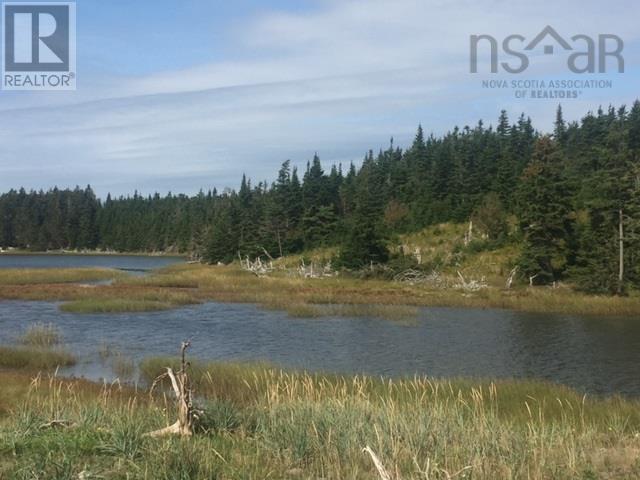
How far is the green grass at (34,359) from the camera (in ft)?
70.0

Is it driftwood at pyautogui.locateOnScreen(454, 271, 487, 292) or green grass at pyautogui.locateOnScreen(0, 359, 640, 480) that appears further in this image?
driftwood at pyautogui.locateOnScreen(454, 271, 487, 292)

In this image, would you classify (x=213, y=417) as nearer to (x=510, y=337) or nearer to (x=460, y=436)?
(x=460, y=436)

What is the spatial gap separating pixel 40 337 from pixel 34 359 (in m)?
4.37

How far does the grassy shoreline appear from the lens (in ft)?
122

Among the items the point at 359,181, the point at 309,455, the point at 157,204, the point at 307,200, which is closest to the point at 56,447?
the point at 309,455

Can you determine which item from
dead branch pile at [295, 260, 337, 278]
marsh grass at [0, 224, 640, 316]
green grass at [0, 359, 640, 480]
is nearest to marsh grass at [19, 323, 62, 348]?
marsh grass at [0, 224, 640, 316]

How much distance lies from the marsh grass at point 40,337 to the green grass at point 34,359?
2.20m

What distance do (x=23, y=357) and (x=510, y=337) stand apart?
771 inches

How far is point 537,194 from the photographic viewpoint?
47500 millimetres

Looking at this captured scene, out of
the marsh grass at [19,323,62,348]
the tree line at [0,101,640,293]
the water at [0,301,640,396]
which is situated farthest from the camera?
the tree line at [0,101,640,293]

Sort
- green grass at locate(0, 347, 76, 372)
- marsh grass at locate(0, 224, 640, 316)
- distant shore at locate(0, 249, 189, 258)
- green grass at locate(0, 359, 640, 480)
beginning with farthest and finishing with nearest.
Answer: distant shore at locate(0, 249, 189, 258) → marsh grass at locate(0, 224, 640, 316) → green grass at locate(0, 347, 76, 372) → green grass at locate(0, 359, 640, 480)

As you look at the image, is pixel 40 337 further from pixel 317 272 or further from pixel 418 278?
pixel 317 272

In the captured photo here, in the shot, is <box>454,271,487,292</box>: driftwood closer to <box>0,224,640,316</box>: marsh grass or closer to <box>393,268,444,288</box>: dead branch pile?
<box>0,224,640,316</box>: marsh grass

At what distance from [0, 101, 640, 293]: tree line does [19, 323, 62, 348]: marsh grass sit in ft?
106
